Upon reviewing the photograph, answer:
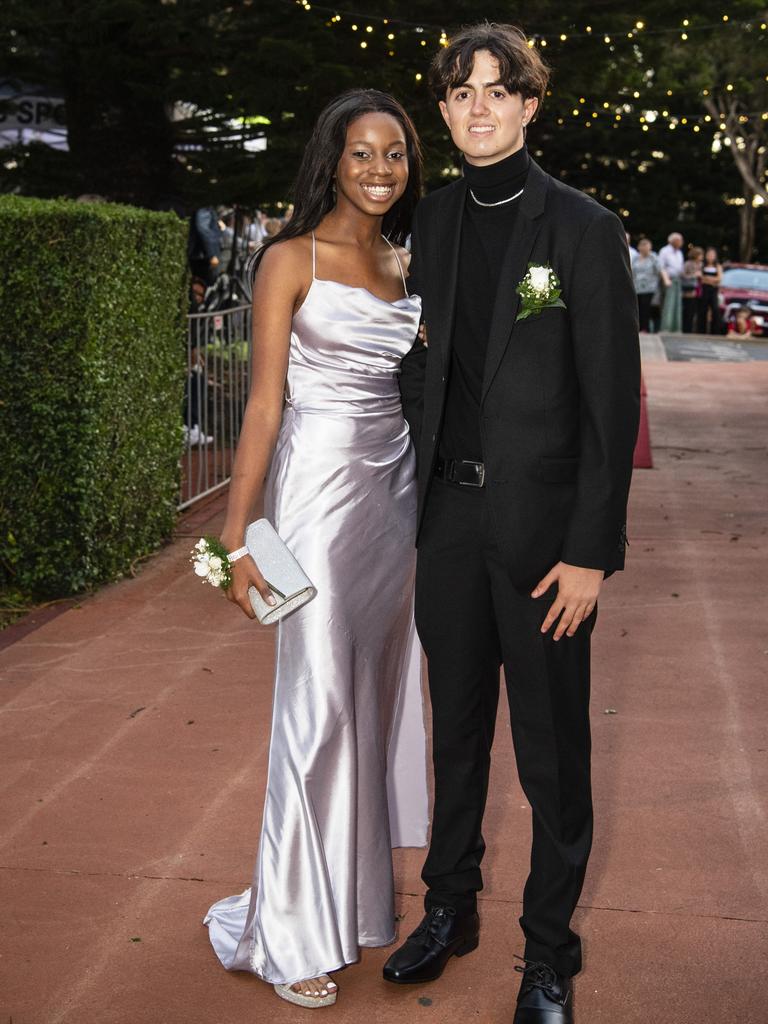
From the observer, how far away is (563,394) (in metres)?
3.18

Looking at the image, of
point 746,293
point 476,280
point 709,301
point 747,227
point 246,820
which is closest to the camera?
point 476,280

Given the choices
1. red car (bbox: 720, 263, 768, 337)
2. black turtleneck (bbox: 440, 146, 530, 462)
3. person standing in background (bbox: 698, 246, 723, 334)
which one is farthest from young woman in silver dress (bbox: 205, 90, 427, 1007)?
person standing in background (bbox: 698, 246, 723, 334)

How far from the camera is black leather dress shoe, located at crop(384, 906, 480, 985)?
3.55 metres

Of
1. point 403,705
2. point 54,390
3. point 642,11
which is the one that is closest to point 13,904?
point 403,705

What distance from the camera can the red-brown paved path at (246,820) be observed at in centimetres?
353

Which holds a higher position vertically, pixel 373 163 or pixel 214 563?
pixel 373 163

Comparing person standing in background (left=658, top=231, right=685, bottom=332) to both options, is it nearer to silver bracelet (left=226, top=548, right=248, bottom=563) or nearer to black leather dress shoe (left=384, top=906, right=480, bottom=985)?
black leather dress shoe (left=384, top=906, right=480, bottom=985)

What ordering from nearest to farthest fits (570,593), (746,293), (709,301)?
(570,593), (746,293), (709,301)

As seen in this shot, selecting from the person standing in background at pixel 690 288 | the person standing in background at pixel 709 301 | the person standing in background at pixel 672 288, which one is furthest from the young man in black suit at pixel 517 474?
the person standing in background at pixel 709 301

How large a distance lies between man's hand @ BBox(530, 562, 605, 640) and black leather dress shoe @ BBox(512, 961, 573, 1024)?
82 centimetres

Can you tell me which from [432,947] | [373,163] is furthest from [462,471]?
[432,947]

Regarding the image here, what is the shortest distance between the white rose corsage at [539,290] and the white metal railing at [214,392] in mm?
6601

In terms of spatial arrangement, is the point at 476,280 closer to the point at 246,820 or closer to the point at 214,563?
the point at 214,563

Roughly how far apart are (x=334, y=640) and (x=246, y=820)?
4.13ft
